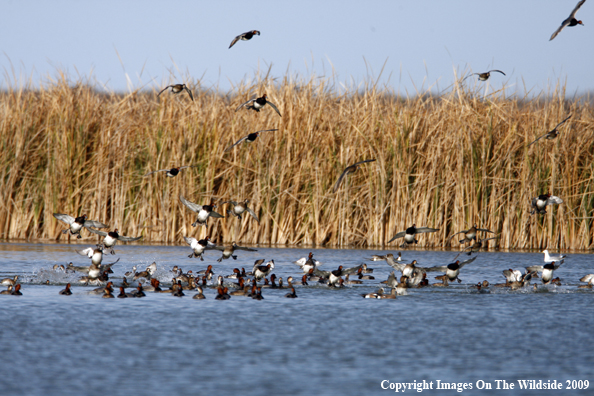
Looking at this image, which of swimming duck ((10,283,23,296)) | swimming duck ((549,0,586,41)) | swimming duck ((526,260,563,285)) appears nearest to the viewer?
swimming duck ((10,283,23,296))

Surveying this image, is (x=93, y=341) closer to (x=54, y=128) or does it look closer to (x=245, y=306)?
(x=245, y=306)

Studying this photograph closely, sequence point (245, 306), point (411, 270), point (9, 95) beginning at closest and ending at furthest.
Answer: point (245, 306) < point (411, 270) < point (9, 95)

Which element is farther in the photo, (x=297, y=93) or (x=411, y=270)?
(x=297, y=93)

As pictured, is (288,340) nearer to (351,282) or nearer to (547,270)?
(351,282)

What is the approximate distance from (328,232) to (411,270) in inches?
219

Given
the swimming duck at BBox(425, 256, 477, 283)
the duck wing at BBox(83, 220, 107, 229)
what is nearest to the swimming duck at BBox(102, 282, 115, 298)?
the duck wing at BBox(83, 220, 107, 229)

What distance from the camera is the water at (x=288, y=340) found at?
4.23 meters

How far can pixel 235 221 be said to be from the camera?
1370 cm

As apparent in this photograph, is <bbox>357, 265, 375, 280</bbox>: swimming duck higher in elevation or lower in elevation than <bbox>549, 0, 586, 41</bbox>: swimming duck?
lower

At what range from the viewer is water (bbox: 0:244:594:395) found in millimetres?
4230

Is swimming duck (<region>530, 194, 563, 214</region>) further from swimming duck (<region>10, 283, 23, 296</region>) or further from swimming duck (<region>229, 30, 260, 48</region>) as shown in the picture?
swimming duck (<region>10, 283, 23, 296</region>)

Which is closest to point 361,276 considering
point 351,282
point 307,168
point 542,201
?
point 351,282

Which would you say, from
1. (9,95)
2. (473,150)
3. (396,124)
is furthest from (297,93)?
(9,95)

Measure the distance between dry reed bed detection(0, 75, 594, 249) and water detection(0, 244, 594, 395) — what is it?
16.7ft
